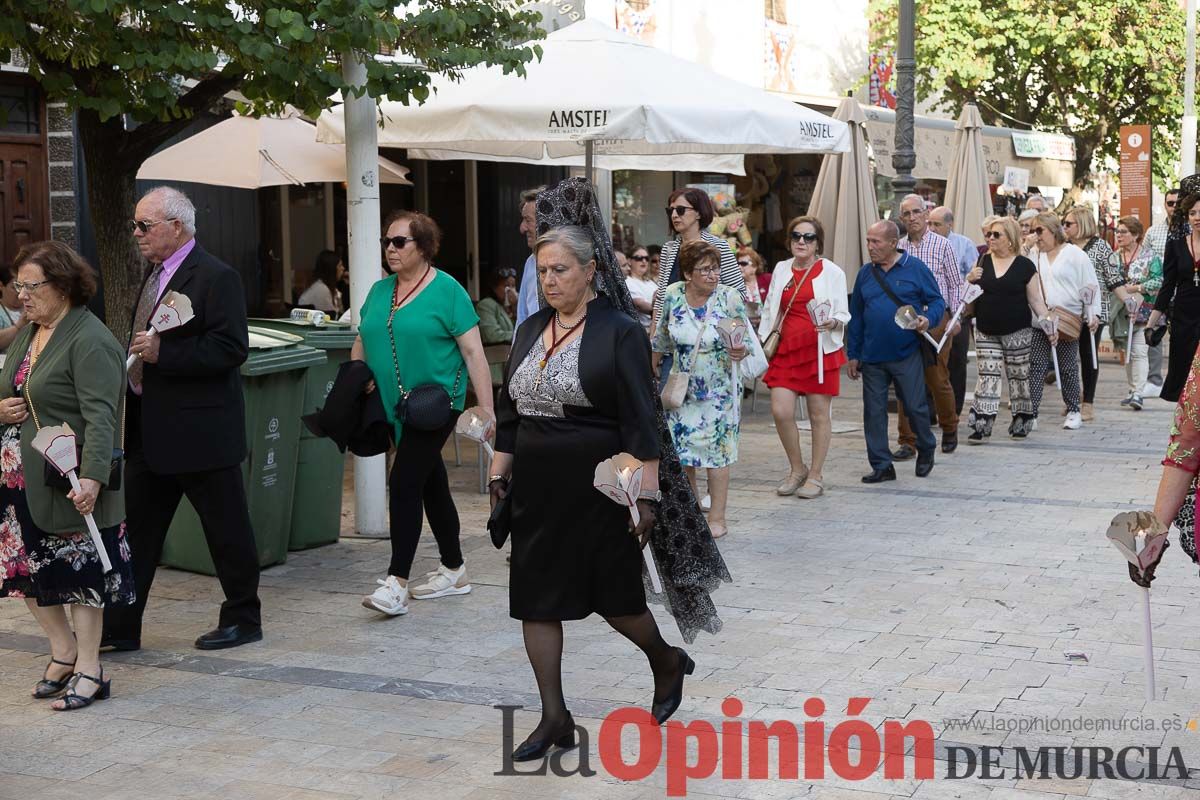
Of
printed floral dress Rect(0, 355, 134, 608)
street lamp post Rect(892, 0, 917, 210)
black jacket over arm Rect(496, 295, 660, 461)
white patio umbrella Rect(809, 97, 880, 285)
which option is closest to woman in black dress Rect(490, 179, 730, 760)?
black jacket over arm Rect(496, 295, 660, 461)

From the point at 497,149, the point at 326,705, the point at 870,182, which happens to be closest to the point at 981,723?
the point at 326,705

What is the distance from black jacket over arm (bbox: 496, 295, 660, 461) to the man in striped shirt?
270 inches

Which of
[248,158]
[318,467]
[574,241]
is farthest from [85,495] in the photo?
[248,158]

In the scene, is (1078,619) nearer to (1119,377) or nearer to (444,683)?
(444,683)

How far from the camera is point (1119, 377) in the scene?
17.2 m

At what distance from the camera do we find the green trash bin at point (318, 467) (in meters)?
8.14

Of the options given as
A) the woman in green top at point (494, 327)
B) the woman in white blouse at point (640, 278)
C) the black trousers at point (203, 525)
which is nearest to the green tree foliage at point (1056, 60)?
the woman in white blouse at point (640, 278)

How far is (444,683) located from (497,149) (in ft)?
22.5

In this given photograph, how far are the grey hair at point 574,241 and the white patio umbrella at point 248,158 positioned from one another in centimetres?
623

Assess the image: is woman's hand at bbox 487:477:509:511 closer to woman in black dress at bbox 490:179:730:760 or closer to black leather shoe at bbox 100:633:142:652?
woman in black dress at bbox 490:179:730:760

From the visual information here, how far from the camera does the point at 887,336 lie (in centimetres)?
1027

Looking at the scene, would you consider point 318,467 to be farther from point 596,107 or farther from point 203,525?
point 596,107

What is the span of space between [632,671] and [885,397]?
487 centimetres

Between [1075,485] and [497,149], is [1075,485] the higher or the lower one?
the lower one
